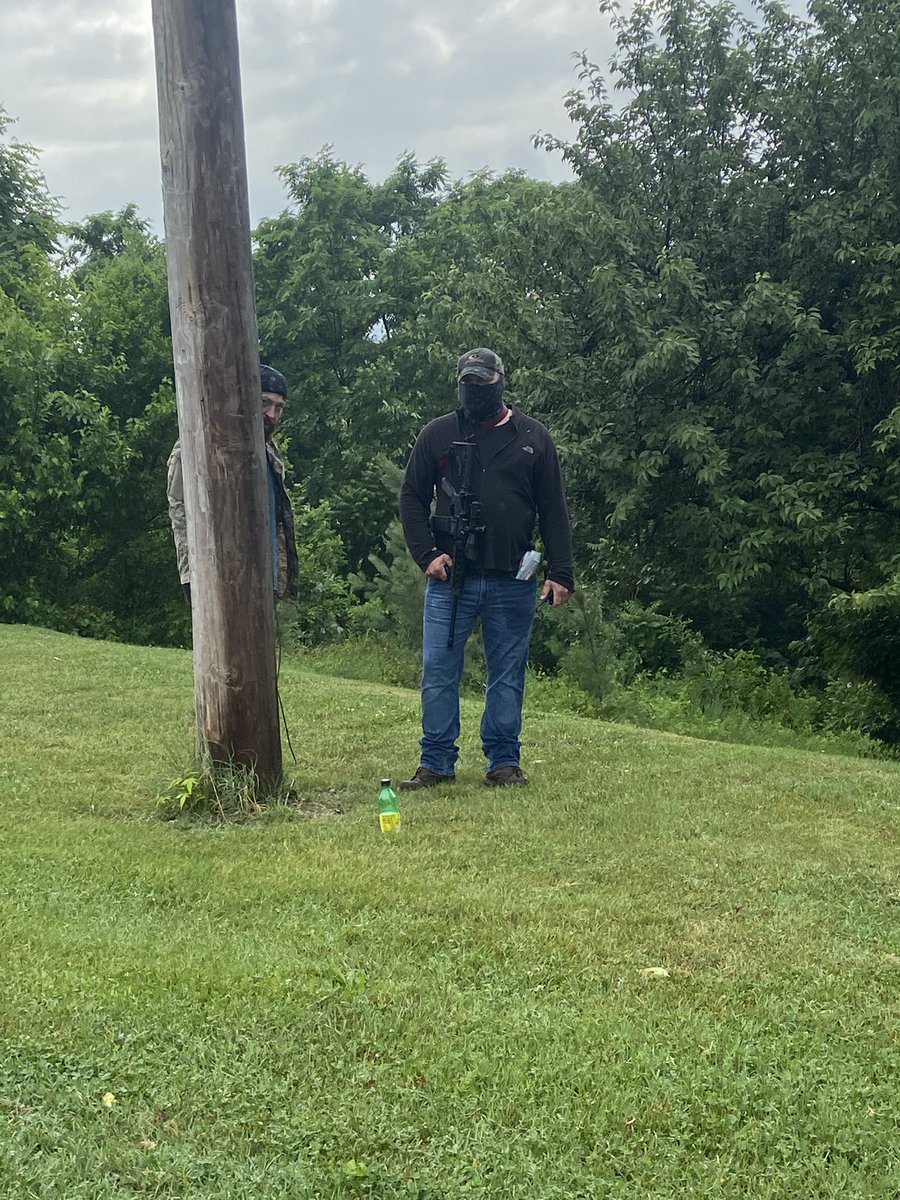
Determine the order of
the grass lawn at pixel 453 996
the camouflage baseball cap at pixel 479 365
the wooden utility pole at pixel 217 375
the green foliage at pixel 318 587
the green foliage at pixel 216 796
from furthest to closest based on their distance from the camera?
the green foliage at pixel 318 587 → the camouflage baseball cap at pixel 479 365 → the green foliage at pixel 216 796 → the wooden utility pole at pixel 217 375 → the grass lawn at pixel 453 996

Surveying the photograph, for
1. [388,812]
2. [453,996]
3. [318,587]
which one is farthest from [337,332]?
[453,996]

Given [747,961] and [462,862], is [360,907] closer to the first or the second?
[462,862]

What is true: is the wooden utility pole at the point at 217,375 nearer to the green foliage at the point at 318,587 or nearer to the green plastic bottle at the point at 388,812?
the green plastic bottle at the point at 388,812

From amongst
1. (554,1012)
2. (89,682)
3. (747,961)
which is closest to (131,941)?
(554,1012)

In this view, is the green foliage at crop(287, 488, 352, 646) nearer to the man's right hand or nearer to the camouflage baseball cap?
the man's right hand

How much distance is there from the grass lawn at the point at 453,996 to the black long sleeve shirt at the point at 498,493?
A: 1.25m

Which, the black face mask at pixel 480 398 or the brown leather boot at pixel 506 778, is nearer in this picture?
the black face mask at pixel 480 398

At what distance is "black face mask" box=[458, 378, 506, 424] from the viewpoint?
5879mm

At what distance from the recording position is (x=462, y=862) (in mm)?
4531

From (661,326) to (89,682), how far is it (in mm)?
10538

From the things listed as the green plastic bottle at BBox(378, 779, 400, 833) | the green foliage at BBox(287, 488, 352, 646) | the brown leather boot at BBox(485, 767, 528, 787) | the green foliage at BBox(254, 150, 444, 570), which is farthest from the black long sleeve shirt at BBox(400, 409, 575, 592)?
the green foliage at BBox(254, 150, 444, 570)

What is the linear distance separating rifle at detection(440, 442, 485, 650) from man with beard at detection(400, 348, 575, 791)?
0.03 ft

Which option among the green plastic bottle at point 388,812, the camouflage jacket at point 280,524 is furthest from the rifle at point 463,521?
the green plastic bottle at point 388,812

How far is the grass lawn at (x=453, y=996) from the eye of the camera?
243 cm
